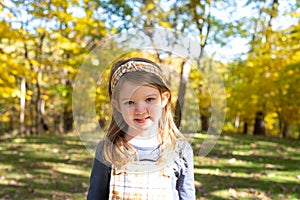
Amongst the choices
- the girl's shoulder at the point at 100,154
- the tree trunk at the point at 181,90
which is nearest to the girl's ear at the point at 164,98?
the tree trunk at the point at 181,90

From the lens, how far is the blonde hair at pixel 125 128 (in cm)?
160

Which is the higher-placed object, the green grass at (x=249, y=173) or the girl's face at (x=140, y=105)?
the girl's face at (x=140, y=105)

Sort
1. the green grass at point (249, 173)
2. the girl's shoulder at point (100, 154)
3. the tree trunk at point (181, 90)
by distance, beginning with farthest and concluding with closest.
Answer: the green grass at point (249, 173) < the tree trunk at point (181, 90) < the girl's shoulder at point (100, 154)

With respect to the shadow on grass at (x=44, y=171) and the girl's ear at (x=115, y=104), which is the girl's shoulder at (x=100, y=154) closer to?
the girl's ear at (x=115, y=104)

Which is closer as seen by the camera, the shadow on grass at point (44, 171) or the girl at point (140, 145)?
the girl at point (140, 145)

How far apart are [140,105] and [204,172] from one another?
4.62 meters

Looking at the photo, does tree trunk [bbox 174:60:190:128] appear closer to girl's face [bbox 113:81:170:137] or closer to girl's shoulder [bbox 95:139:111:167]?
girl's face [bbox 113:81:170:137]

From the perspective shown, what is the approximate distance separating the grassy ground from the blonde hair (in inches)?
91.7

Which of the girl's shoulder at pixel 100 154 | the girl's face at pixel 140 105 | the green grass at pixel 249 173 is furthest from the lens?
the green grass at pixel 249 173

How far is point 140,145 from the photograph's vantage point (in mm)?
1680

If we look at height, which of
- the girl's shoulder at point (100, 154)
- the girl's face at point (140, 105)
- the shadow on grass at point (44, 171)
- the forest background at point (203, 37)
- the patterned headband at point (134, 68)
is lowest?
the shadow on grass at point (44, 171)

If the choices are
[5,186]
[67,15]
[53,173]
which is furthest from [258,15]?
[5,186]

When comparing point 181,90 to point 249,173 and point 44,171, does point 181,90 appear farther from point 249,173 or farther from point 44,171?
point 44,171

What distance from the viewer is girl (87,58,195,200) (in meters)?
1.60
